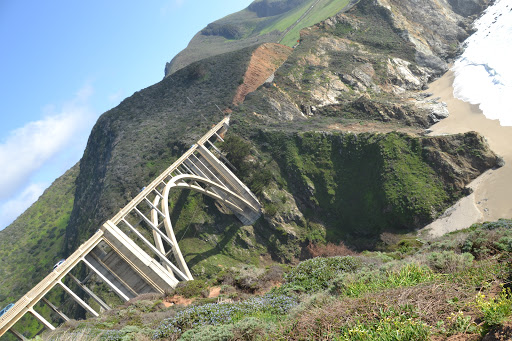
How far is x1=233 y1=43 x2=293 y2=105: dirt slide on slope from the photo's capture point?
73375 millimetres

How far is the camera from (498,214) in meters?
39.5

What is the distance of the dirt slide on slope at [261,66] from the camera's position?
73375 mm

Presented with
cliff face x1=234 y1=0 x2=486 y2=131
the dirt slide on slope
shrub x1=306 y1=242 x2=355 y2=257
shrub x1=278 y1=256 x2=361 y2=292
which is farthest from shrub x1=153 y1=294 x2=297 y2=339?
the dirt slide on slope

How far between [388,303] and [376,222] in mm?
39137

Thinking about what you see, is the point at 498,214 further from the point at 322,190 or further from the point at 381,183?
the point at 322,190

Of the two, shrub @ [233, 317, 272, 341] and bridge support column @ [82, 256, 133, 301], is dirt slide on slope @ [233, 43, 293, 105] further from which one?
shrub @ [233, 317, 272, 341]

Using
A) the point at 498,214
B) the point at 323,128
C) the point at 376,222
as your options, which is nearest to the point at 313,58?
the point at 323,128

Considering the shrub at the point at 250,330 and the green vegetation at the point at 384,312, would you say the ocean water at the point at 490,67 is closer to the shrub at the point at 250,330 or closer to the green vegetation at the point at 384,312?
the green vegetation at the point at 384,312

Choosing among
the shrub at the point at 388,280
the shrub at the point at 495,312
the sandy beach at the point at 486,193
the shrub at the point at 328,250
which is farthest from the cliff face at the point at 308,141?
the shrub at the point at 495,312

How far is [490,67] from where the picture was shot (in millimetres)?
69250

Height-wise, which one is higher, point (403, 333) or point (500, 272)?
point (403, 333)

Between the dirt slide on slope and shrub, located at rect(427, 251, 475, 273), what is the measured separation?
194 ft

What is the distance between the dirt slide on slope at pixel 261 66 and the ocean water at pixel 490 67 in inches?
1564

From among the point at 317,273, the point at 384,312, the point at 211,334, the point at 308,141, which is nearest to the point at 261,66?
the point at 308,141
